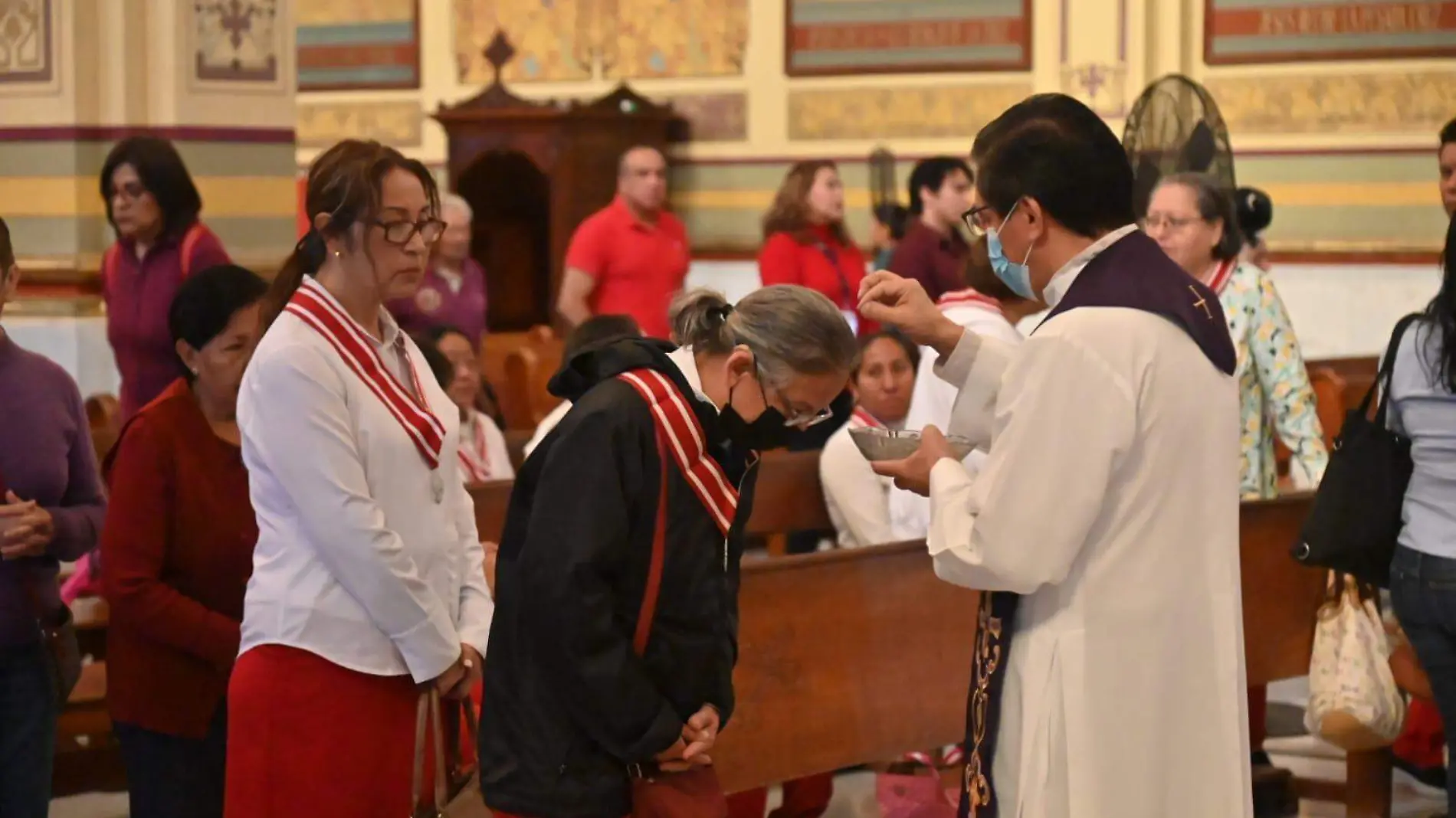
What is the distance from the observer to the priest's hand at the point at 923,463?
3084 mm

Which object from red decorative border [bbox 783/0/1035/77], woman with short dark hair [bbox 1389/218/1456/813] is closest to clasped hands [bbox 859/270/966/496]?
woman with short dark hair [bbox 1389/218/1456/813]

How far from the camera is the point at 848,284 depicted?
8148 mm

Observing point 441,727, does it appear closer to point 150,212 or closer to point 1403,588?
point 1403,588

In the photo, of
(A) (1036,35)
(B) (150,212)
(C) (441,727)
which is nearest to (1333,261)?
(A) (1036,35)

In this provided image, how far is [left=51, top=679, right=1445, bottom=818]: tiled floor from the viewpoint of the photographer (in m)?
5.91

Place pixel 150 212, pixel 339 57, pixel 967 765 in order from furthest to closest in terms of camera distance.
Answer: pixel 339 57 → pixel 150 212 → pixel 967 765

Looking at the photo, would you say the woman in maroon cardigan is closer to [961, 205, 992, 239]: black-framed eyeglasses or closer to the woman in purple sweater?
the woman in purple sweater

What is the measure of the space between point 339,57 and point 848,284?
24.8 feet

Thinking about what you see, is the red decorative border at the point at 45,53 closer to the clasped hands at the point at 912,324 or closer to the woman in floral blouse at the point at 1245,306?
the woman in floral blouse at the point at 1245,306

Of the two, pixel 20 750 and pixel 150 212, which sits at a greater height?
pixel 150 212

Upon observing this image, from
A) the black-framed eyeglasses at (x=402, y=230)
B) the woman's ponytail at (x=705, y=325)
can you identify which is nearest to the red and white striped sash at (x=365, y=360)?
the black-framed eyeglasses at (x=402, y=230)

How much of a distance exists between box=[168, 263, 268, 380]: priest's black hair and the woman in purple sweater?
302 millimetres

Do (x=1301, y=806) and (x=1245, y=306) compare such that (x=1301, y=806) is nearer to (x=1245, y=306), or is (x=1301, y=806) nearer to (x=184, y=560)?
(x=1245, y=306)

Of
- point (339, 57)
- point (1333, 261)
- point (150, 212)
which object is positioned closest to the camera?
point (150, 212)
